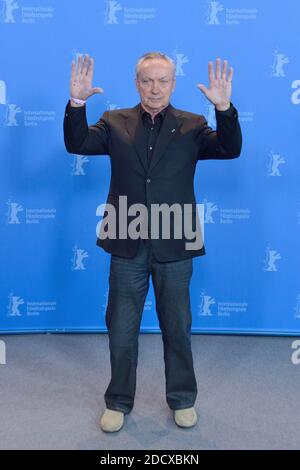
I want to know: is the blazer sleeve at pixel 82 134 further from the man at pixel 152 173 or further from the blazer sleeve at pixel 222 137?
the blazer sleeve at pixel 222 137

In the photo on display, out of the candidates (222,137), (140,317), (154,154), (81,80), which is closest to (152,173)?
(154,154)

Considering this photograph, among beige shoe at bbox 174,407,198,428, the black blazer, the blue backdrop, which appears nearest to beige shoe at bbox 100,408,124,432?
beige shoe at bbox 174,407,198,428

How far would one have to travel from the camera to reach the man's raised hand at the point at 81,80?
1961mm

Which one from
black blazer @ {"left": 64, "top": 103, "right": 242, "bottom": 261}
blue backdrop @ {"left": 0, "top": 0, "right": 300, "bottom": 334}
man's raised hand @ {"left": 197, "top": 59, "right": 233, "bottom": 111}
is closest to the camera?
man's raised hand @ {"left": 197, "top": 59, "right": 233, "bottom": 111}

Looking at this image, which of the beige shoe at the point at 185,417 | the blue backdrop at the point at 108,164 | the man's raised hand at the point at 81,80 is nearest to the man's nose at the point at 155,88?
the man's raised hand at the point at 81,80

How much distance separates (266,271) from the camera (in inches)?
125

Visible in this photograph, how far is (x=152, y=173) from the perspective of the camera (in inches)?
80.2

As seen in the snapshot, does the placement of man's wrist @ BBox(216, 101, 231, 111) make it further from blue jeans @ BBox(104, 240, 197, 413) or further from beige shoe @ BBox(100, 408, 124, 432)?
beige shoe @ BBox(100, 408, 124, 432)

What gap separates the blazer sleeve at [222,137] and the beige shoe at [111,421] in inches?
45.6

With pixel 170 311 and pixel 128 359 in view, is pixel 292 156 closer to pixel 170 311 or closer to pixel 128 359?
pixel 170 311

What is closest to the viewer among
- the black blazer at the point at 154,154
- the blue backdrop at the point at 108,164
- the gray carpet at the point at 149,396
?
the black blazer at the point at 154,154

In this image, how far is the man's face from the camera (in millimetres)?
1951
